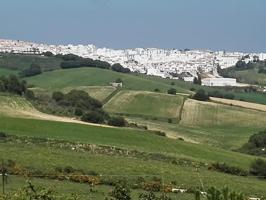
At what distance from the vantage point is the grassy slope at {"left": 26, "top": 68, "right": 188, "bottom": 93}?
108188mm

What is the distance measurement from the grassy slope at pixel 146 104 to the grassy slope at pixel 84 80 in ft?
45.9

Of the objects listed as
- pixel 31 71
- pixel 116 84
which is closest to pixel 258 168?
pixel 116 84

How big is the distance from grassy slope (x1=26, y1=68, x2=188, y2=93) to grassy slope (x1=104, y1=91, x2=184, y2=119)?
14.0 meters

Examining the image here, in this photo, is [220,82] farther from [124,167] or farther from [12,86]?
[124,167]

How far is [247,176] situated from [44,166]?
14.3m

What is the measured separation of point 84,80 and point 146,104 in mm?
27789

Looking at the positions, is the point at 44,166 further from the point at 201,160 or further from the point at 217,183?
the point at 201,160

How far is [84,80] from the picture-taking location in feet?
370

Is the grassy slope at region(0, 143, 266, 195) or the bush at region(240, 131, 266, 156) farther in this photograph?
the bush at region(240, 131, 266, 156)

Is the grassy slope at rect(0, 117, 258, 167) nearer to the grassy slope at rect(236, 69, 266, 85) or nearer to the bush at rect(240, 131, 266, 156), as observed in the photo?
the bush at rect(240, 131, 266, 156)

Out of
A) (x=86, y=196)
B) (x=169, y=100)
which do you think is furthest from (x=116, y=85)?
(x=86, y=196)

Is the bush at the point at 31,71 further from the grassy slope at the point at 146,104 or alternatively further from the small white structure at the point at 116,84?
the grassy slope at the point at 146,104

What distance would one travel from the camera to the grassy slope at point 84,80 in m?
108

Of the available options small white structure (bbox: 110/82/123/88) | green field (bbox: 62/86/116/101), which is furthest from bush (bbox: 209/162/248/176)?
small white structure (bbox: 110/82/123/88)
